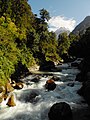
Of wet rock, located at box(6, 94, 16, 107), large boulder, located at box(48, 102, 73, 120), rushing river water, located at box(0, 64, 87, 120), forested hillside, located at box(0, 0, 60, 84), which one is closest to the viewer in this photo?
large boulder, located at box(48, 102, 73, 120)

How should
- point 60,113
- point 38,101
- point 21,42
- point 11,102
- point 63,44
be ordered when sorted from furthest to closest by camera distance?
1. point 63,44
2. point 21,42
3. point 38,101
4. point 11,102
5. point 60,113

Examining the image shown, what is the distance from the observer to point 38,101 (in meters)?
25.7

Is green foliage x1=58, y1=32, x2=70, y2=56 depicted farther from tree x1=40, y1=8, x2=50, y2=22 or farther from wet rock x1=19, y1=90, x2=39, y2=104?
wet rock x1=19, y1=90, x2=39, y2=104

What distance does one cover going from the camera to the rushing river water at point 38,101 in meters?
21.8

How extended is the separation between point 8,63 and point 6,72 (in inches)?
77.4

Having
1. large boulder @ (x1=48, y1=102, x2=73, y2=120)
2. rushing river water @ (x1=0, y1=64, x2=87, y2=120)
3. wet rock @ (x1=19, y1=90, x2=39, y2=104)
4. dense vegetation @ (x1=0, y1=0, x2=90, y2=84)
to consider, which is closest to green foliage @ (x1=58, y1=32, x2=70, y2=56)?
dense vegetation @ (x1=0, y1=0, x2=90, y2=84)

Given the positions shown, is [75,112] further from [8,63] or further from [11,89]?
[8,63]

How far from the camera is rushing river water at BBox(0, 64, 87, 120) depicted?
860 inches

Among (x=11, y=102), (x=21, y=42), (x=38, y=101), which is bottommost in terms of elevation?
(x=38, y=101)

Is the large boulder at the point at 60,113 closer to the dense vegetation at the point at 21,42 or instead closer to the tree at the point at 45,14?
the dense vegetation at the point at 21,42

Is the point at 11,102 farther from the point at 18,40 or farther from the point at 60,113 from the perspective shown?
the point at 18,40

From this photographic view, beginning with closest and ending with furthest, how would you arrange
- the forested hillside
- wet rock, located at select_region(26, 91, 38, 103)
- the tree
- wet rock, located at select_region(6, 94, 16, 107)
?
1. wet rock, located at select_region(6, 94, 16, 107)
2. wet rock, located at select_region(26, 91, 38, 103)
3. the forested hillside
4. the tree

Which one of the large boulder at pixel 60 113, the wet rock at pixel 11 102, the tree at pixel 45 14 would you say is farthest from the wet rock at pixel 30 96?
the tree at pixel 45 14

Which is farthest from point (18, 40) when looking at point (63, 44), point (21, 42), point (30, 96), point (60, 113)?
point (63, 44)
